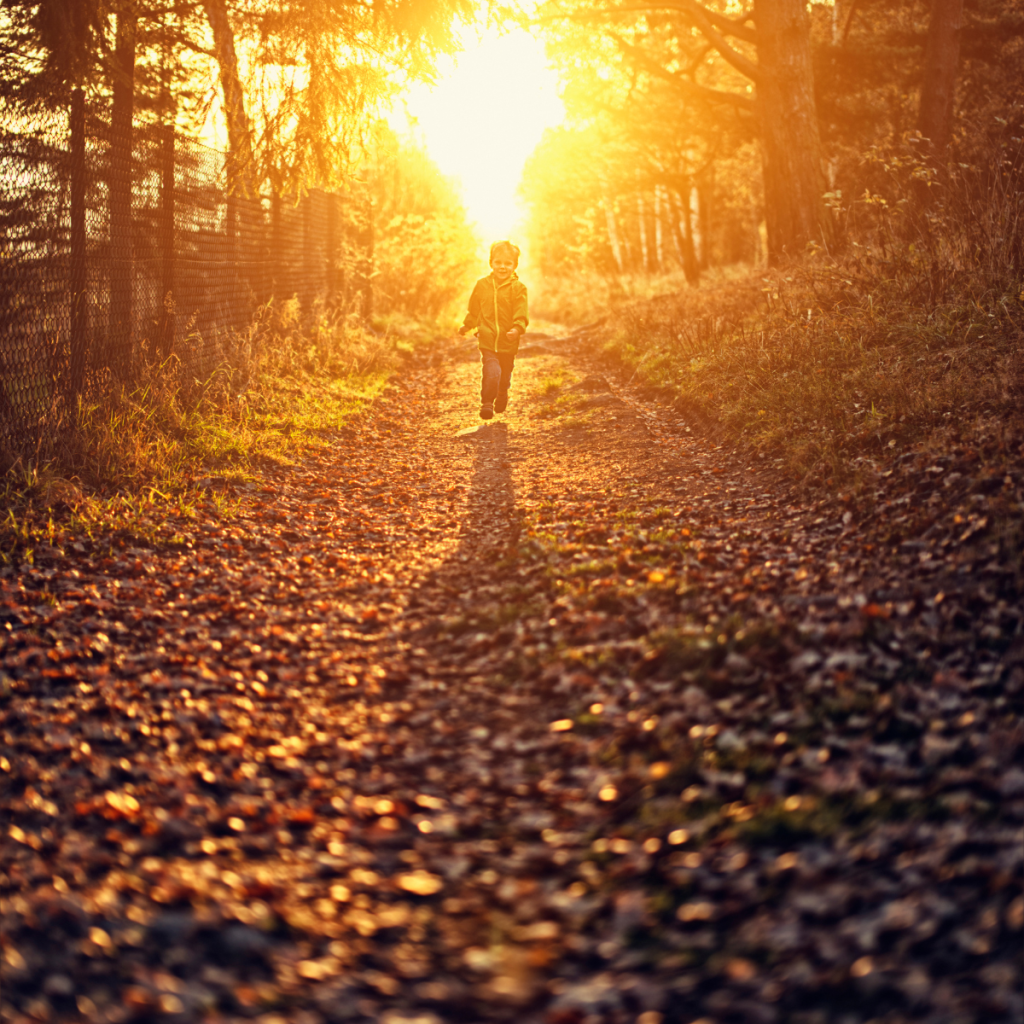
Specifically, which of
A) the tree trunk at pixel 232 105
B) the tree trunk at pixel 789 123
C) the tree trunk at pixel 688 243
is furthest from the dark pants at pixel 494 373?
the tree trunk at pixel 688 243

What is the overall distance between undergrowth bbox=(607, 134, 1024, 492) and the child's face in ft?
8.94

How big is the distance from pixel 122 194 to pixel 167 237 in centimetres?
118

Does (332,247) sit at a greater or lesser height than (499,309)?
greater

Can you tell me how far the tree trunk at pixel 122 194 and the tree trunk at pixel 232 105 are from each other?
173 cm

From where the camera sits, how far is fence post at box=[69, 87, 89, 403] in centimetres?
831

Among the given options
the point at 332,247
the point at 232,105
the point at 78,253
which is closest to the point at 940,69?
the point at 332,247

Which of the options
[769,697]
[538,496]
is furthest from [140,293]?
[769,697]

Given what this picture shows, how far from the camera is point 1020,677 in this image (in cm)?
405

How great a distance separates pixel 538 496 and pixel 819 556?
9.96 ft

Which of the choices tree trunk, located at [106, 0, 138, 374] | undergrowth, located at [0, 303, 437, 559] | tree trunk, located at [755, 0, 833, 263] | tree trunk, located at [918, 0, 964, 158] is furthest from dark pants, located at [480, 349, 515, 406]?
tree trunk, located at [918, 0, 964, 158]

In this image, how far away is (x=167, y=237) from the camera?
34.4 ft

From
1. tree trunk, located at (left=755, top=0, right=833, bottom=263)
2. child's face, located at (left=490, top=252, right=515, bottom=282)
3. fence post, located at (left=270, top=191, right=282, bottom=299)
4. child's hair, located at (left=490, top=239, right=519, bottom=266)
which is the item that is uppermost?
tree trunk, located at (left=755, top=0, right=833, bottom=263)

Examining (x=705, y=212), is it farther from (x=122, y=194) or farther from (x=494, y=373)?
(x=122, y=194)

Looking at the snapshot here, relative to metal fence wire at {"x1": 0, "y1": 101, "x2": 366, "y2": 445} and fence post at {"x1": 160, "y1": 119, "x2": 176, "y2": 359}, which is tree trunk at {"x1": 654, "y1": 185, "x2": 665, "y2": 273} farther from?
fence post at {"x1": 160, "y1": 119, "x2": 176, "y2": 359}
